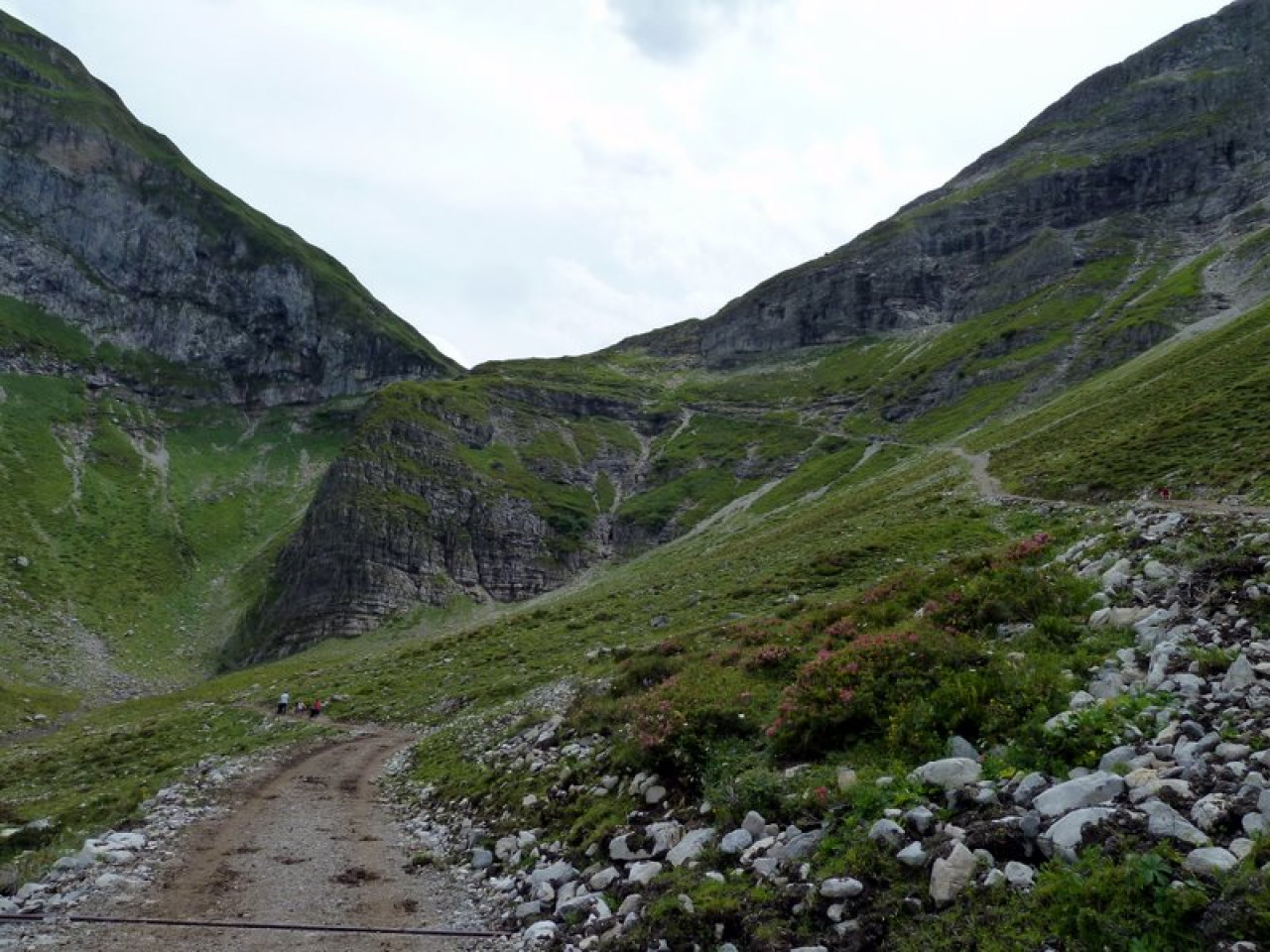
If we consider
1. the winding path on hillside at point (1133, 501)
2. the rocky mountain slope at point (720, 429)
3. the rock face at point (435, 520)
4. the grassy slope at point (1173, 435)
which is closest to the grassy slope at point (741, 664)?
the grassy slope at point (1173, 435)

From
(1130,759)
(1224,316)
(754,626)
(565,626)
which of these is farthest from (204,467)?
(1224,316)

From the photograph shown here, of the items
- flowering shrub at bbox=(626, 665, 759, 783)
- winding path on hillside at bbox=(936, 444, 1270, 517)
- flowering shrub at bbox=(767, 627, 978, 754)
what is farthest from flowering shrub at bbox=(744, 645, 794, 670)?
winding path on hillside at bbox=(936, 444, 1270, 517)

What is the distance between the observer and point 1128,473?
3900 cm

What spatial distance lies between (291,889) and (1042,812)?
13.2 m

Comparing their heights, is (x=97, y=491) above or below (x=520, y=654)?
above

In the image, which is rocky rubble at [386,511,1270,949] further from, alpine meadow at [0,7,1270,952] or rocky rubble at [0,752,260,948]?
rocky rubble at [0,752,260,948]

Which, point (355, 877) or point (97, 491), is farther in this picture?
point (97, 491)

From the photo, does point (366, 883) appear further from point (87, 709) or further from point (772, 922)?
point (87, 709)

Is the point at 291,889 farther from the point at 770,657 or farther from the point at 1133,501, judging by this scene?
the point at 1133,501

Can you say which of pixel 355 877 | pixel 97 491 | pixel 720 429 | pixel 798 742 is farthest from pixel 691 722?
pixel 720 429

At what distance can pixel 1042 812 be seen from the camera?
7.57 metres

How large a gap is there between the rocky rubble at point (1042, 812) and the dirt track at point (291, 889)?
1.39 m

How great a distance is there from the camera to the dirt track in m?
11.0

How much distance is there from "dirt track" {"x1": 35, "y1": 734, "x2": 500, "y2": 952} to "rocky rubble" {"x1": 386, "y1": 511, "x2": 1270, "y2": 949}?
4.55ft
